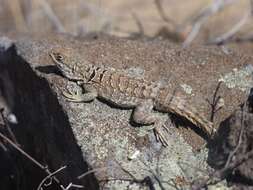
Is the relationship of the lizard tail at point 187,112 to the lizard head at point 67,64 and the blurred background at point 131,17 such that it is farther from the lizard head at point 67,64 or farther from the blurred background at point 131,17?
the blurred background at point 131,17

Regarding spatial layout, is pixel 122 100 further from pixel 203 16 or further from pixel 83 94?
pixel 203 16

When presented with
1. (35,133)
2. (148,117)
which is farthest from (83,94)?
(35,133)

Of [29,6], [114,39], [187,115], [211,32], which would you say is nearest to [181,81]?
[187,115]

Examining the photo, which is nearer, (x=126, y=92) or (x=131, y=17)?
(x=126, y=92)

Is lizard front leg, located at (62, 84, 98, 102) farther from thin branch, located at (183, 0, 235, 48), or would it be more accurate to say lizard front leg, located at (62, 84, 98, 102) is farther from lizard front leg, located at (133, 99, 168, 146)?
thin branch, located at (183, 0, 235, 48)

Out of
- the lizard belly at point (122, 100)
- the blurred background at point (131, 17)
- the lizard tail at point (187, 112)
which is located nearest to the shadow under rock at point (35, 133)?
the lizard belly at point (122, 100)

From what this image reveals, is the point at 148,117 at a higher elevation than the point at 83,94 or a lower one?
lower

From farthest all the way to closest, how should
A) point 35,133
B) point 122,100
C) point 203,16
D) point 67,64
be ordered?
point 203,16, point 35,133, point 67,64, point 122,100

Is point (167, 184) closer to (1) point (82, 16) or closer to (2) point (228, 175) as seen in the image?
(2) point (228, 175)
